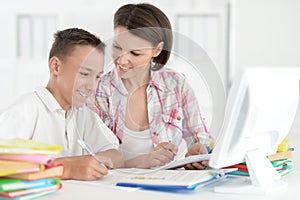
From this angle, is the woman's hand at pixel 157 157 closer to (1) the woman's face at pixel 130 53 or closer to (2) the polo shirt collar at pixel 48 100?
(1) the woman's face at pixel 130 53

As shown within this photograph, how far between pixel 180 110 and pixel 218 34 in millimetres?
2912

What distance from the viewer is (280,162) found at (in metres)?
1.41

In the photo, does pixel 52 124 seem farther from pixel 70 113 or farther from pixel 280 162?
pixel 280 162

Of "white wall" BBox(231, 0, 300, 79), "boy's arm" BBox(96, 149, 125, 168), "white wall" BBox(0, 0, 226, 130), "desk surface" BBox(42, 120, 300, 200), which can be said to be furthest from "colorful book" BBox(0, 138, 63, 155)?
"white wall" BBox(0, 0, 226, 130)

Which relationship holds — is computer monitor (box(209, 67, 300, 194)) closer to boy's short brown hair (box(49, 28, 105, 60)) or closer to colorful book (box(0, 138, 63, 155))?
colorful book (box(0, 138, 63, 155))

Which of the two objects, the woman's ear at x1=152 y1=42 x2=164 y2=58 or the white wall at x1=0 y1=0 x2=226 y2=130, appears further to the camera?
the white wall at x1=0 y1=0 x2=226 y2=130

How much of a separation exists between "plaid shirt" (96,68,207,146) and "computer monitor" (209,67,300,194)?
221 millimetres

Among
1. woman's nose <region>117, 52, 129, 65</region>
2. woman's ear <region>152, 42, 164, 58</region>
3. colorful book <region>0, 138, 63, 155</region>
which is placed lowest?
colorful book <region>0, 138, 63, 155</region>

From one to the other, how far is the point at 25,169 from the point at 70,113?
59 centimetres

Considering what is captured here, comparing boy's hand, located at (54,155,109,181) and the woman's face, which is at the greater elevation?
the woman's face

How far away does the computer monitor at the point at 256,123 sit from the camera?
109 cm

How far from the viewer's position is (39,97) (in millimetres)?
1561

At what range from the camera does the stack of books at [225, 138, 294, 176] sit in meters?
1.38

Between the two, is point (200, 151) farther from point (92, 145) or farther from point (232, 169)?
point (92, 145)
